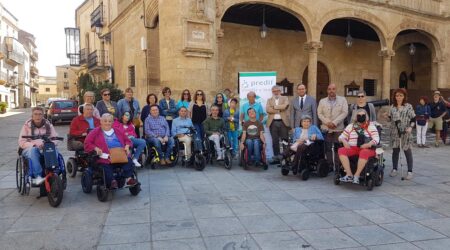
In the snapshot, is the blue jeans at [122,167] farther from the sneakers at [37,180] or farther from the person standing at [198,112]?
the person standing at [198,112]

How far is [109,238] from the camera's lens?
3.65 metres

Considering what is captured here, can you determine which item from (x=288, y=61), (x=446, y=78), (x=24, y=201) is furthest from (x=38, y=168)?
(x=446, y=78)

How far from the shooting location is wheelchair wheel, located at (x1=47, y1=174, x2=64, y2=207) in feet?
15.4

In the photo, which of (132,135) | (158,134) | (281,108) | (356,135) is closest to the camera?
(356,135)

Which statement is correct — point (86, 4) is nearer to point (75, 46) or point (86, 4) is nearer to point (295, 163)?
point (75, 46)

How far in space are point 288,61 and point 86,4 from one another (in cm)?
1859

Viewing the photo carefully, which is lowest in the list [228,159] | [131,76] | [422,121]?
[228,159]

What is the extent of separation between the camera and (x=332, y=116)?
6.80 metres

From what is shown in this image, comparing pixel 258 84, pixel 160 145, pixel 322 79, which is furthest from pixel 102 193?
pixel 322 79

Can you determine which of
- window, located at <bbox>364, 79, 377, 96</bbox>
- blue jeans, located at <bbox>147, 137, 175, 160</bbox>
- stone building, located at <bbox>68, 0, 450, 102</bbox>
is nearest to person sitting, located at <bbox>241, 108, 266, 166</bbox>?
blue jeans, located at <bbox>147, 137, 175, 160</bbox>

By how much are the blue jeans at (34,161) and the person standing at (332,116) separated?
15.6 feet

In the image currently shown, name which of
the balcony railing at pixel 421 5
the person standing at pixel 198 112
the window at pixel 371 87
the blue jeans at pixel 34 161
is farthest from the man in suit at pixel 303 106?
the window at pixel 371 87

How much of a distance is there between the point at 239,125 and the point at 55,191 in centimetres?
434

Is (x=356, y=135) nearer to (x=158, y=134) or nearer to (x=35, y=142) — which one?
(x=158, y=134)
